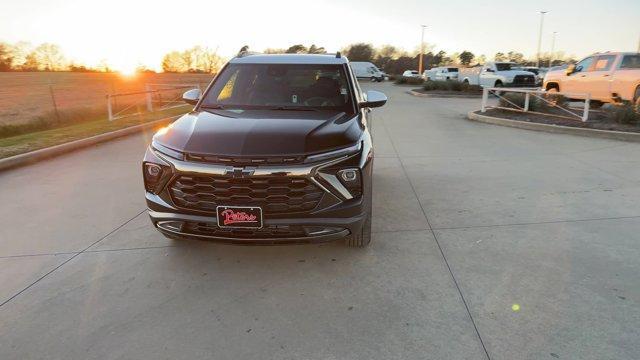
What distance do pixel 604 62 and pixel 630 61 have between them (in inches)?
28.6

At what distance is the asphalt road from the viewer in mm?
2787

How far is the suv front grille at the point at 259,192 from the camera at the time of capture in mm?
3277

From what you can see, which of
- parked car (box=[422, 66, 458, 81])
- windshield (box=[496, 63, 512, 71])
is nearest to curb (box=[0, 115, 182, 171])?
windshield (box=[496, 63, 512, 71])

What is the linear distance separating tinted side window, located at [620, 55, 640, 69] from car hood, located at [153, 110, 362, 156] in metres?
12.5

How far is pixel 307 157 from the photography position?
331 cm

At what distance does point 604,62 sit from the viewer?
13.8 metres

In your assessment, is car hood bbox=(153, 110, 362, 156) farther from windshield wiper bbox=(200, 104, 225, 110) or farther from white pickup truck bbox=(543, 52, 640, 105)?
white pickup truck bbox=(543, 52, 640, 105)

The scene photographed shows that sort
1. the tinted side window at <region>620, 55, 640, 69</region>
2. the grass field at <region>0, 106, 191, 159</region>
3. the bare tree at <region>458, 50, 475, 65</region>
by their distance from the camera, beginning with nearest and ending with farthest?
1. the grass field at <region>0, 106, 191, 159</region>
2. the tinted side window at <region>620, 55, 640, 69</region>
3. the bare tree at <region>458, 50, 475, 65</region>

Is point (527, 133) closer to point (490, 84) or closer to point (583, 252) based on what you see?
point (583, 252)

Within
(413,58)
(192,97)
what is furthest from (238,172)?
(413,58)

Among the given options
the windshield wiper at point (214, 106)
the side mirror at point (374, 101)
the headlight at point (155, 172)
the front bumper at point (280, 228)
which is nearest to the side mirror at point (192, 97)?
the windshield wiper at point (214, 106)

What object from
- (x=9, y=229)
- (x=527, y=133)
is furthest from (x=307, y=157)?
(x=527, y=133)

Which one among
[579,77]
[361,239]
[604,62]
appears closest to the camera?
[361,239]

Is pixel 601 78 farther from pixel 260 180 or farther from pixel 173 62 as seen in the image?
pixel 173 62
